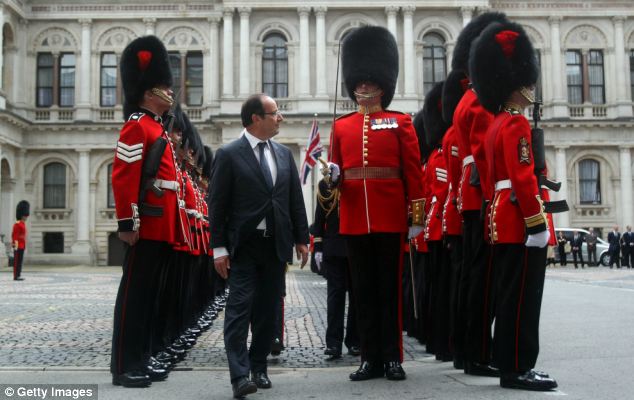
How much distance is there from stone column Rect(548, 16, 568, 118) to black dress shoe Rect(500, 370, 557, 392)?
113 ft

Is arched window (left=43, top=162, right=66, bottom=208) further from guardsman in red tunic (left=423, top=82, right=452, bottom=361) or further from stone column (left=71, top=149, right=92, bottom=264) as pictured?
guardsman in red tunic (left=423, top=82, right=452, bottom=361)

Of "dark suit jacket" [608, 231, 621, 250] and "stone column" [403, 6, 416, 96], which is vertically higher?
"stone column" [403, 6, 416, 96]

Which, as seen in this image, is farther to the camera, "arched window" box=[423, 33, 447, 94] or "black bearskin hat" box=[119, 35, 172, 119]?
"arched window" box=[423, 33, 447, 94]

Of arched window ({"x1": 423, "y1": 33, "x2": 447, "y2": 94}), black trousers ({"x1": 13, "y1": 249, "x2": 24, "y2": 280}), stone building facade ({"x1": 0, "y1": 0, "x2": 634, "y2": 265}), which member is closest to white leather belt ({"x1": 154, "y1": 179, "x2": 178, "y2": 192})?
black trousers ({"x1": 13, "y1": 249, "x2": 24, "y2": 280})

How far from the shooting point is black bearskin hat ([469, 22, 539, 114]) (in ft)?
17.5

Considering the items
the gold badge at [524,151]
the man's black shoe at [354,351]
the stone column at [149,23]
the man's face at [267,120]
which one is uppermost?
the stone column at [149,23]

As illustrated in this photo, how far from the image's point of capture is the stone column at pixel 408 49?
36.4 m

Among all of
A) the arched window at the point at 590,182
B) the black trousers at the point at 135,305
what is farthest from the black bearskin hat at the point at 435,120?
the arched window at the point at 590,182

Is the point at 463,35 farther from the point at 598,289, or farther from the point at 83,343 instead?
the point at 598,289

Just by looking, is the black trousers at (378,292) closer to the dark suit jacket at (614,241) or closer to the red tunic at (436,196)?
Answer: the red tunic at (436,196)

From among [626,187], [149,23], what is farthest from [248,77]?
[626,187]

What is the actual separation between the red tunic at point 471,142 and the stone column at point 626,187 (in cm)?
3345

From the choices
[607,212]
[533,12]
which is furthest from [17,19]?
[607,212]

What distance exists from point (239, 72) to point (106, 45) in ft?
22.9
